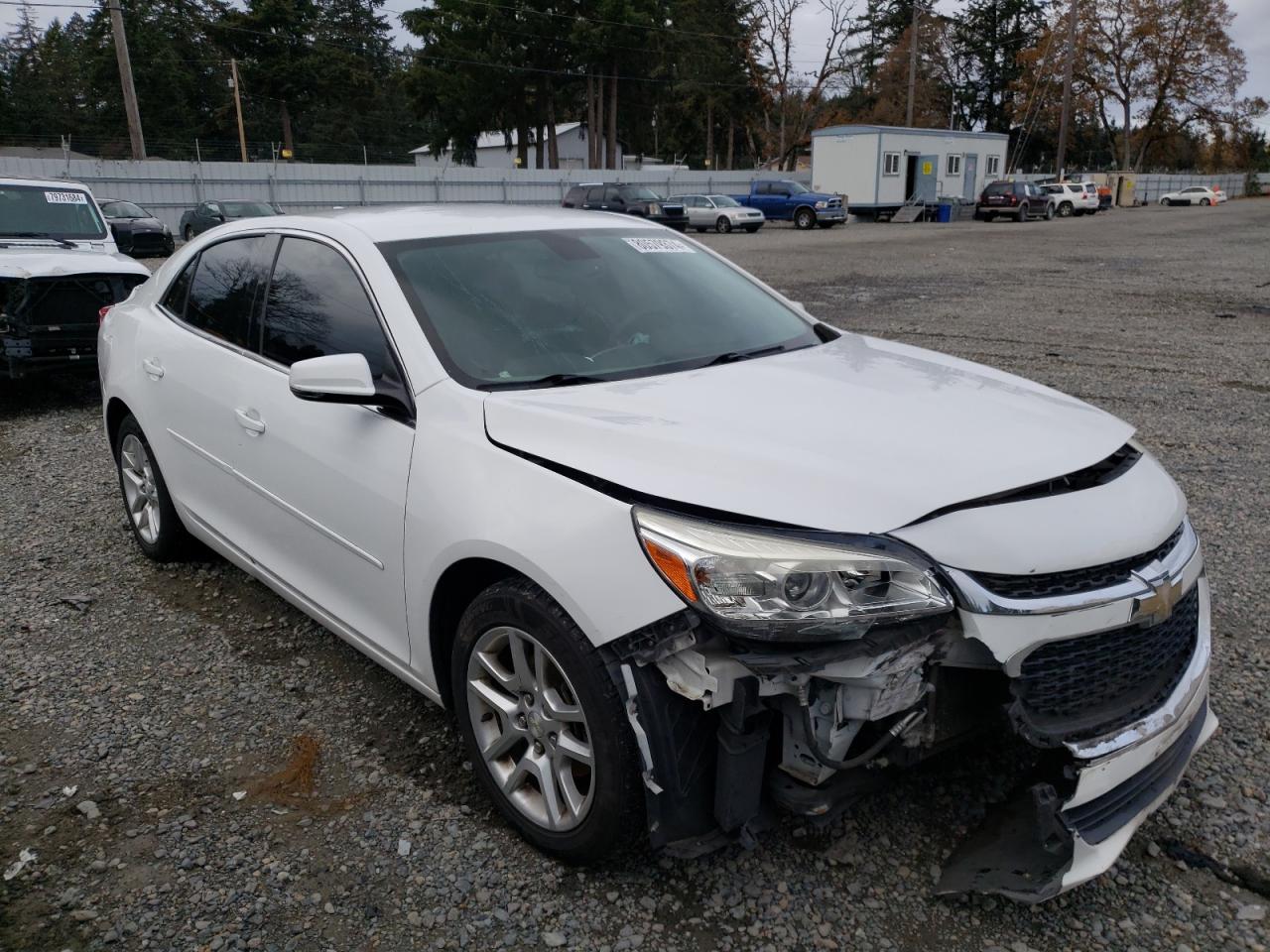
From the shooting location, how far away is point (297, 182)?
3503 cm

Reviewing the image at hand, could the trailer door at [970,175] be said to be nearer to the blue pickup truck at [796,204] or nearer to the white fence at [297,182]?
the blue pickup truck at [796,204]

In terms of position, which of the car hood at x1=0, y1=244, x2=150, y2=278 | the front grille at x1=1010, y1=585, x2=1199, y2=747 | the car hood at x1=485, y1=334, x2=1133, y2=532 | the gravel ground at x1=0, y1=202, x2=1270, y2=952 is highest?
the car hood at x1=0, y1=244, x2=150, y2=278

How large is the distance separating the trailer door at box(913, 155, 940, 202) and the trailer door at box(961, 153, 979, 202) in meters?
3.25

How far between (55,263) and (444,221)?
6.26 meters

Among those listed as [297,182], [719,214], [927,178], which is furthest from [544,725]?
[927,178]

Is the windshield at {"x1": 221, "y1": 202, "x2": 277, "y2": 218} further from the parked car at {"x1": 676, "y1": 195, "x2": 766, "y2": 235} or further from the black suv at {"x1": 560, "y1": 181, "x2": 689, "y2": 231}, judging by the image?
the parked car at {"x1": 676, "y1": 195, "x2": 766, "y2": 235}

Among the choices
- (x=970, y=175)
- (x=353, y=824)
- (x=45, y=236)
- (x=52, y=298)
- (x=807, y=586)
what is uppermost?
(x=970, y=175)

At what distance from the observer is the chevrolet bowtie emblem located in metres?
2.32

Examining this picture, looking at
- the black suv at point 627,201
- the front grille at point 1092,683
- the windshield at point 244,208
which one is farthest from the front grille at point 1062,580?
the black suv at point 627,201

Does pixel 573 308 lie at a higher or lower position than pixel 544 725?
higher

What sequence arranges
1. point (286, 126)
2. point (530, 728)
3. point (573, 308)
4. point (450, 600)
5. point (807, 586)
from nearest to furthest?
1. point (807, 586)
2. point (530, 728)
3. point (450, 600)
4. point (573, 308)
5. point (286, 126)

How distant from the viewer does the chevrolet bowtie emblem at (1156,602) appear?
232 cm

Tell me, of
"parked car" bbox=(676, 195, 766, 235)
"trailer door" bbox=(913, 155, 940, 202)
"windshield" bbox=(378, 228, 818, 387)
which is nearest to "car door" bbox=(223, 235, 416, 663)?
"windshield" bbox=(378, 228, 818, 387)

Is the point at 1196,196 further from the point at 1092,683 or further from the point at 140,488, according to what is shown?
the point at 1092,683
